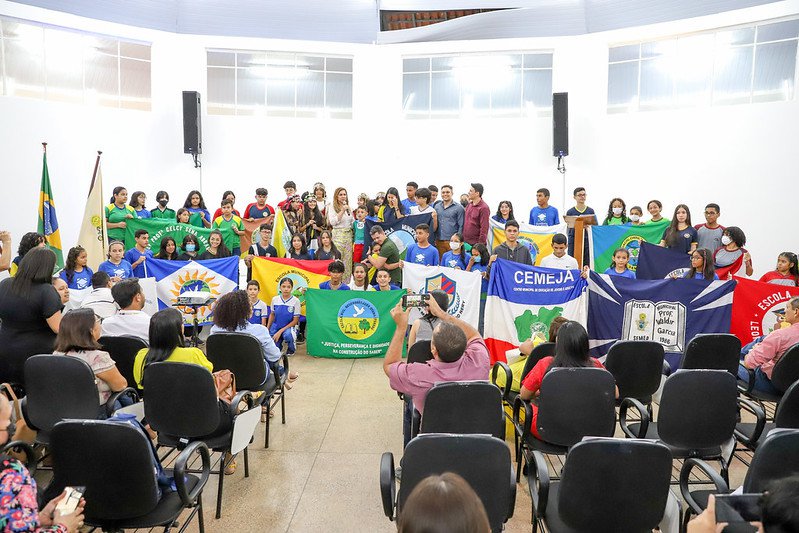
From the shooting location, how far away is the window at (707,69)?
1262 cm

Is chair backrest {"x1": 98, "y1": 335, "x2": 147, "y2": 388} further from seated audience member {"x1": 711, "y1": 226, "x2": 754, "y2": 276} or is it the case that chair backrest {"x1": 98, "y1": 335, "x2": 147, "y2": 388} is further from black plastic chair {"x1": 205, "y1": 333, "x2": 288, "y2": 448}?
seated audience member {"x1": 711, "y1": 226, "x2": 754, "y2": 276}

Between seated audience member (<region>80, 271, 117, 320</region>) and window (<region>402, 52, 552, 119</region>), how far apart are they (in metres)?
10.4

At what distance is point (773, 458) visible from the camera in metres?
2.97

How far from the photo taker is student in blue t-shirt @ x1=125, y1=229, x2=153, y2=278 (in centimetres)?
855

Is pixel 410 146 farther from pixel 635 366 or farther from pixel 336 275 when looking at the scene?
pixel 635 366

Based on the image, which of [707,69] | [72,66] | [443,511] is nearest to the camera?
[443,511]

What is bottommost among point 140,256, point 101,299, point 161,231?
point 101,299

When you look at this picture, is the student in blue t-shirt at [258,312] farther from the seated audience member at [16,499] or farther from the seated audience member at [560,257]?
the seated audience member at [16,499]

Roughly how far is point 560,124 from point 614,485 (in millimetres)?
12732

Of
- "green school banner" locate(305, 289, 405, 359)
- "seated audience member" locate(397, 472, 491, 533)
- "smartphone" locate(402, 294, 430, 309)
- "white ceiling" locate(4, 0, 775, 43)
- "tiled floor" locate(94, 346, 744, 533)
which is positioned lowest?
"tiled floor" locate(94, 346, 744, 533)

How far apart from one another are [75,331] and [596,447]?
3357mm

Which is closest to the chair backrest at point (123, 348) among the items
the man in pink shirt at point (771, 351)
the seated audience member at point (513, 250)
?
the seated audience member at point (513, 250)

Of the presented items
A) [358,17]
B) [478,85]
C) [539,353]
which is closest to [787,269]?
[539,353]

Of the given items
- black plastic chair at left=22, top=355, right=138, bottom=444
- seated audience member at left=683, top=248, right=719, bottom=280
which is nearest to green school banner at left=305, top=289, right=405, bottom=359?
seated audience member at left=683, top=248, right=719, bottom=280
